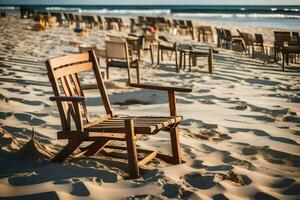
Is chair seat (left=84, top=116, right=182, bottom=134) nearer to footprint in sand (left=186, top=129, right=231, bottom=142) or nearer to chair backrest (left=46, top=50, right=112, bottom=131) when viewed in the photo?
chair backrest (left=46, top=50, right=112, bottom=131)

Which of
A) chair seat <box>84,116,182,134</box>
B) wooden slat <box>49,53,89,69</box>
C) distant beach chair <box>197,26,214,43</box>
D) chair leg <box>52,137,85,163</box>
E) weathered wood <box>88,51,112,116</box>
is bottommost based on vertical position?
distant beach chair <box>197,26,214,43</box>

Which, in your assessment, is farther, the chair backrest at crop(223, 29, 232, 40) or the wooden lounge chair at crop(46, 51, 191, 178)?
the chair backrest at crop(223, 29, 232, 40)

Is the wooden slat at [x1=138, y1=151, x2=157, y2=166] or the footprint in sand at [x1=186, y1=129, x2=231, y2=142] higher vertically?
the wooden slat at [x1=138, y1=151, x2=157, y2=166]

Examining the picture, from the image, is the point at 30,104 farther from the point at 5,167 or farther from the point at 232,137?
the point at 232,137

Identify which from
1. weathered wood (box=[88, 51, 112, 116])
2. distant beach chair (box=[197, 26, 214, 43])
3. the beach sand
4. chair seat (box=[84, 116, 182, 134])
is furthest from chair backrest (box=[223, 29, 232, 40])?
chair seat (box=[84, 116, 182, 134])

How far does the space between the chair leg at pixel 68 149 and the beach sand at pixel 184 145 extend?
7cm

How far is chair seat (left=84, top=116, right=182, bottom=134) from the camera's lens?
9.86ft

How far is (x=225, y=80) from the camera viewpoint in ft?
27.6

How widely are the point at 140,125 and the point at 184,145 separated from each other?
3.56 feet

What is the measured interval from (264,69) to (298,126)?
580cm

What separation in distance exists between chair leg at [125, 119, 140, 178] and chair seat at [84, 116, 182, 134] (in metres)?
0.08

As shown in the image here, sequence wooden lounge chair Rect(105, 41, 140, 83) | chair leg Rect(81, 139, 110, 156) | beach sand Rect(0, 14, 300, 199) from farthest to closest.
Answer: wooden lounge chair Rect(105, 41, 140, 83) → chair leg Rect(81, 139, 110, 156) → beach sand Rect(0, 14, 300, 199)

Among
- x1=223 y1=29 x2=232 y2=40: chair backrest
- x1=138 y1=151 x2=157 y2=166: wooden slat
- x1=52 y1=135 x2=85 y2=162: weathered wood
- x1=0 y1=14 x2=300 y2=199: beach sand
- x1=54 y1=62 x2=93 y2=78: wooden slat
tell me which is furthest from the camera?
x1=223 y1=29 x2=232 y2=40: chair backrest

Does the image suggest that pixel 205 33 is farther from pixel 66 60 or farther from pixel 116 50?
pixel 66 60
